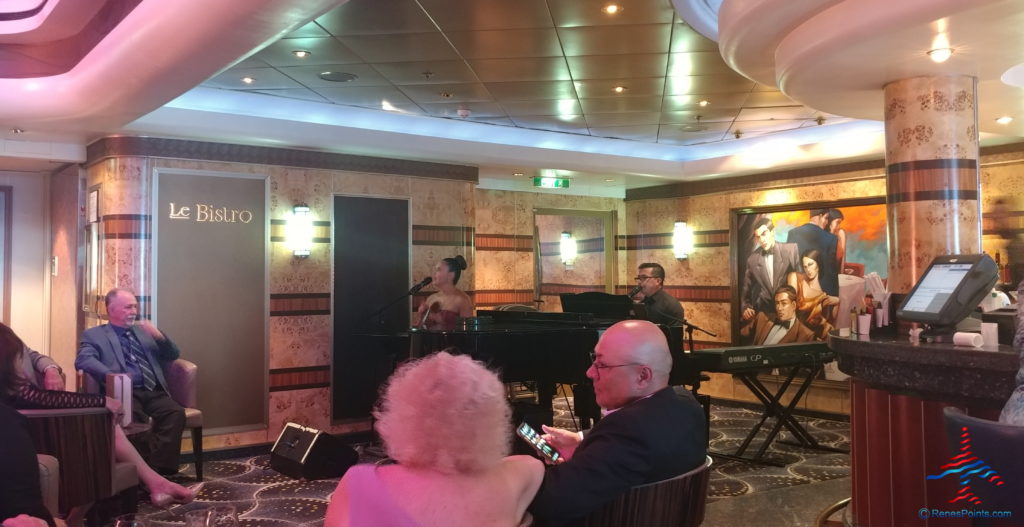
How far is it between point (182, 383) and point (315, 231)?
1.81m

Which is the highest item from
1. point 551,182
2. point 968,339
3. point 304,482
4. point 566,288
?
point 551,182

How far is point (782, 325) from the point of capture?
848cm

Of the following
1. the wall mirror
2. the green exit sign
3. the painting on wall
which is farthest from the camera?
the wall mirror

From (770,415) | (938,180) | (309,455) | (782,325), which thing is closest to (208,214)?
(309,455)

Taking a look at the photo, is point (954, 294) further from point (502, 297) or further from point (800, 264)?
point (502, 297)

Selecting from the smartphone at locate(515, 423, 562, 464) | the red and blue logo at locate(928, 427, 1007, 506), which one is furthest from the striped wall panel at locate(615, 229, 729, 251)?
the smartphone at locate(515, 423, 562, 464)

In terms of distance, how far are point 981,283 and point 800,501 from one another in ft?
6.84

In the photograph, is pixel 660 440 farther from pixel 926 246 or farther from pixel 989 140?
pixel 989 140

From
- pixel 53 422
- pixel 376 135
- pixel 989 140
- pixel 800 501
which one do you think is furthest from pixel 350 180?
pixel 989 140

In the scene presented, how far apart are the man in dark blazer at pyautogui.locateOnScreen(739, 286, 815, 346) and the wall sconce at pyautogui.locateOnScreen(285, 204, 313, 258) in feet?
16.2

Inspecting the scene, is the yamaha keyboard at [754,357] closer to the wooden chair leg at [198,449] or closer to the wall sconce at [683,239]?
the wall sconce at [683,239]

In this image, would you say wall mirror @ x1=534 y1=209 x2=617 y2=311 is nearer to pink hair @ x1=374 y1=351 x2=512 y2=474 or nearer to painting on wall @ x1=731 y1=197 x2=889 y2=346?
painting on wall @ x1=731 y1=197 x2=889 y2=346

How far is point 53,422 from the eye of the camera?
13.0ft

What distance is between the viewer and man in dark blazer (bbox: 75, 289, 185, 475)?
5.36 meters
